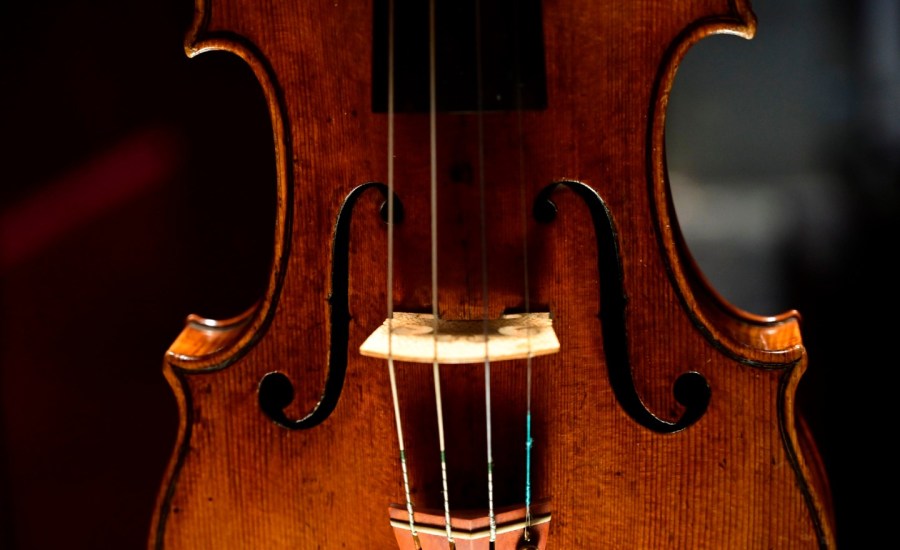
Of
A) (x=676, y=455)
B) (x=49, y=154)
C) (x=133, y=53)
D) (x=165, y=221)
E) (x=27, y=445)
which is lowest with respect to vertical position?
(x=27, y=445)

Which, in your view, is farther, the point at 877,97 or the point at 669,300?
the point at 877,97

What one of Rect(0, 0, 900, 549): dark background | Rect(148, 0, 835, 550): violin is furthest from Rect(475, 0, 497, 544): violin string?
Rect(0, 0, 900, 549): dark background

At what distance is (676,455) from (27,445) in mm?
1081

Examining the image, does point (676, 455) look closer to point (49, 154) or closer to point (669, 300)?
point (669, 300)

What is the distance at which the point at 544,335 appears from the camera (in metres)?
0.71

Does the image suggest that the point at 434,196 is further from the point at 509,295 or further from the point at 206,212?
the point at 206,212

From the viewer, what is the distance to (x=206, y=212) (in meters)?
1.21

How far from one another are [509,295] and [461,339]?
3.7 inches

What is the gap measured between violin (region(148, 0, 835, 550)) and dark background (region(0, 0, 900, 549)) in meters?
0.40

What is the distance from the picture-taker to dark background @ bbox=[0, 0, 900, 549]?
1.12 meters

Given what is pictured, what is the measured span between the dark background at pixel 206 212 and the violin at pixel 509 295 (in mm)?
401

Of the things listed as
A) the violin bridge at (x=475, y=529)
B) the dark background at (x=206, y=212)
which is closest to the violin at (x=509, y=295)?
the violin bridge at (x=475, y=529)

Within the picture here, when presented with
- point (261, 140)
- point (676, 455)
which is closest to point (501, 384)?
point (676, 455)

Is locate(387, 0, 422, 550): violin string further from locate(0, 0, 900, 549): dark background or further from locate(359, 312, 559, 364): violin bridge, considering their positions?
locate(0, 0, 900, 549): dark background
